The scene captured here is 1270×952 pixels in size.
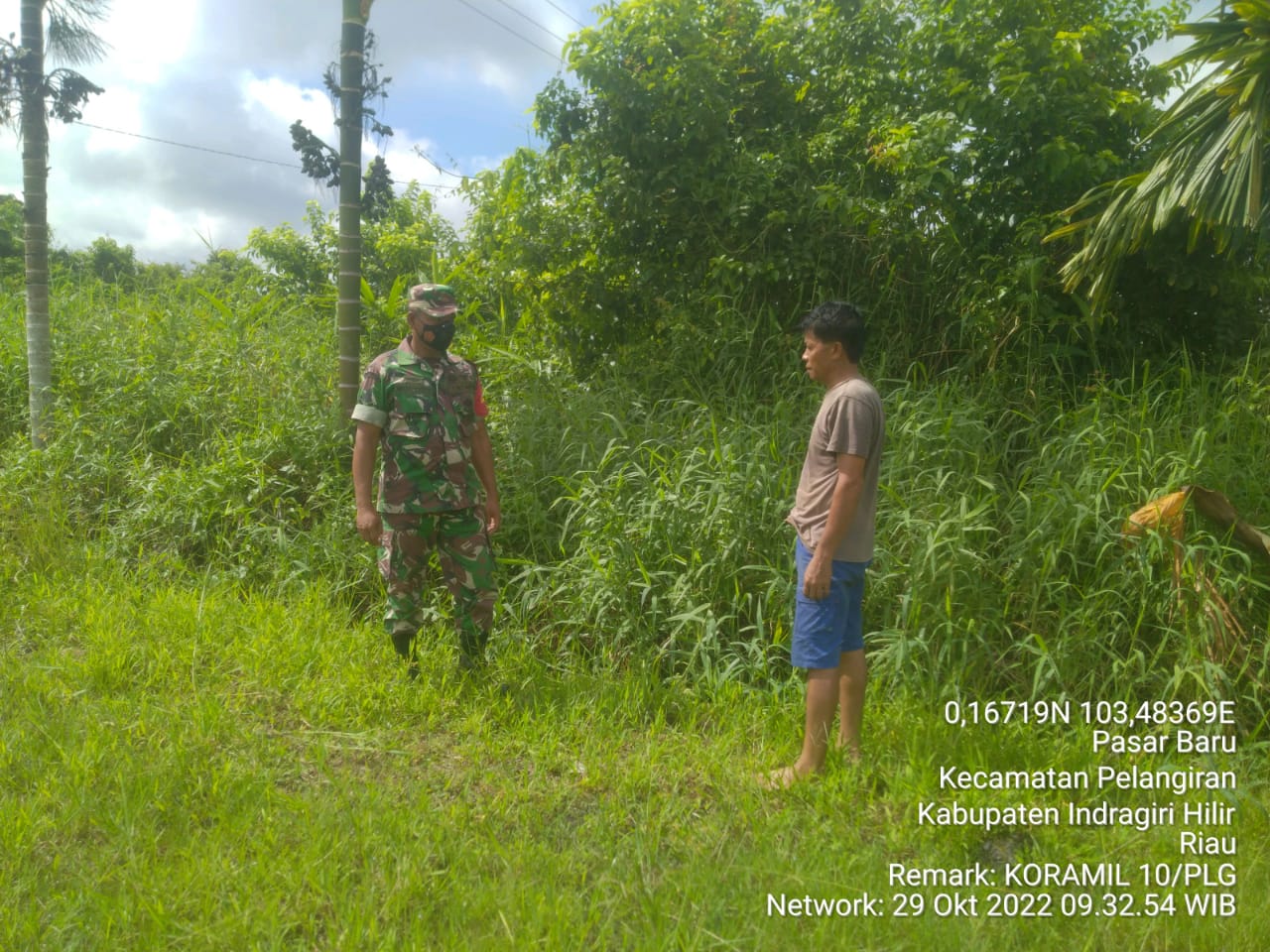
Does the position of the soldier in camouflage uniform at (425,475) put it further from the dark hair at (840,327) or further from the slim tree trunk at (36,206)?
the slim tree trunk at (36,206)

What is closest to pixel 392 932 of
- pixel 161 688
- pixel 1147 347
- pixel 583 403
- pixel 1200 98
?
pixel 161 688

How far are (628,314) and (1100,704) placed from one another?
4.03m

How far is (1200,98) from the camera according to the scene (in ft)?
14.2

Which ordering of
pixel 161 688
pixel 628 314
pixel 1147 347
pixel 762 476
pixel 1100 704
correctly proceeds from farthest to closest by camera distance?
pixel 628 314
pixel 1147 347
pixel 762 476
pixel 161 688
pixel 1100 704

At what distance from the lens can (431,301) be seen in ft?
12.5

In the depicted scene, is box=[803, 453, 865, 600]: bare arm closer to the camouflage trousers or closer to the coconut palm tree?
the camouflage trousers

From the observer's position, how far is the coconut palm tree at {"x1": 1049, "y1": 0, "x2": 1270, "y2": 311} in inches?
153

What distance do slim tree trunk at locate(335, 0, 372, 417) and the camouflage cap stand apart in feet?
5.99

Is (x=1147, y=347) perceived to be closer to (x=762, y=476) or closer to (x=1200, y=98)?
(x=1200, y=98)

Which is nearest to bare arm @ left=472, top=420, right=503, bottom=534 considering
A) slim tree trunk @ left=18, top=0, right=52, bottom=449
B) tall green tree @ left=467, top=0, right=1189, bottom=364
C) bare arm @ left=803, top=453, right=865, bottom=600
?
bare arm @ left=803, top=453, right=865, bottom=600

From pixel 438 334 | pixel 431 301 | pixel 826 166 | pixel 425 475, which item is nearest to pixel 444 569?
pixel 425 475

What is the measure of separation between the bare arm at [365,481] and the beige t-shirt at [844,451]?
1770mm

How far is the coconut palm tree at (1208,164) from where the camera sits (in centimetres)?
389

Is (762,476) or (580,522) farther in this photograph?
(580,522)
